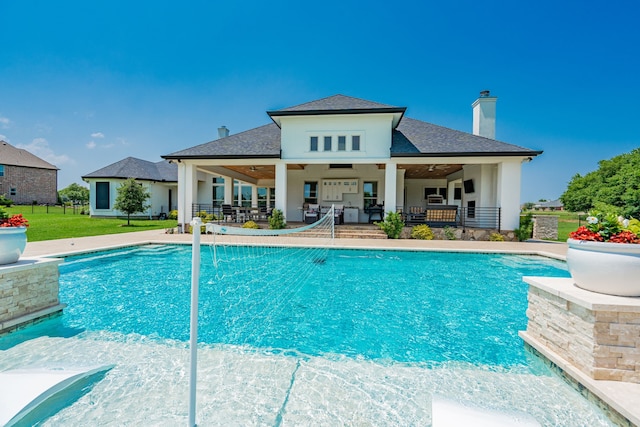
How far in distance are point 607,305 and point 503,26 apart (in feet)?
59.9

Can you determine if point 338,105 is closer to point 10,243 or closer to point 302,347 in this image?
point 302,347

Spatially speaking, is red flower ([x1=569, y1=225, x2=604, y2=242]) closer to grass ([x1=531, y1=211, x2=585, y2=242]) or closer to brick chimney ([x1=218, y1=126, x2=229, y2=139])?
grass ([x1=531, y1=211, x2=585, y2=242])

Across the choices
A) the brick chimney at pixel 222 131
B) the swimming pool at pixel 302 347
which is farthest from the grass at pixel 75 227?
the brick chimney at pixel 222 131

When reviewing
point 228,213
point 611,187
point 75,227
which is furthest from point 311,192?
point 611,187

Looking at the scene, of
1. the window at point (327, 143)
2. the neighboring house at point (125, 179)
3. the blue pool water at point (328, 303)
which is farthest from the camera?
the neighboring house at point (125, 179)

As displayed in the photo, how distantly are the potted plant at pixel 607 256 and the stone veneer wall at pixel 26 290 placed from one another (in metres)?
7.52

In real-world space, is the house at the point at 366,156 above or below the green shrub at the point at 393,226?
above

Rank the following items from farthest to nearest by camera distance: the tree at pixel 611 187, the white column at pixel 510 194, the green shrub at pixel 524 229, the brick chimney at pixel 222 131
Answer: the tree at pixel 611 187
the brick chimney at pixel 222 131
the white column at pixel 510 194
the green shrub at pixel 524 229

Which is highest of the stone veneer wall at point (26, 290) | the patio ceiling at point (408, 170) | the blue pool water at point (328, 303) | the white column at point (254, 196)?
the patio ceiling at point (408, 170)

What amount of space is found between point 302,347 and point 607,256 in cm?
384

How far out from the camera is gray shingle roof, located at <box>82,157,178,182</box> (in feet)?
83.8

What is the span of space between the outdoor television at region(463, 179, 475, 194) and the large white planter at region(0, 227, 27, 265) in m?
19.5

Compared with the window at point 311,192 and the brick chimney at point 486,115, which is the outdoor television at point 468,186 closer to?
the brick chimney at point 486,115

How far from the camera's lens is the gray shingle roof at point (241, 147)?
52.5 feet
